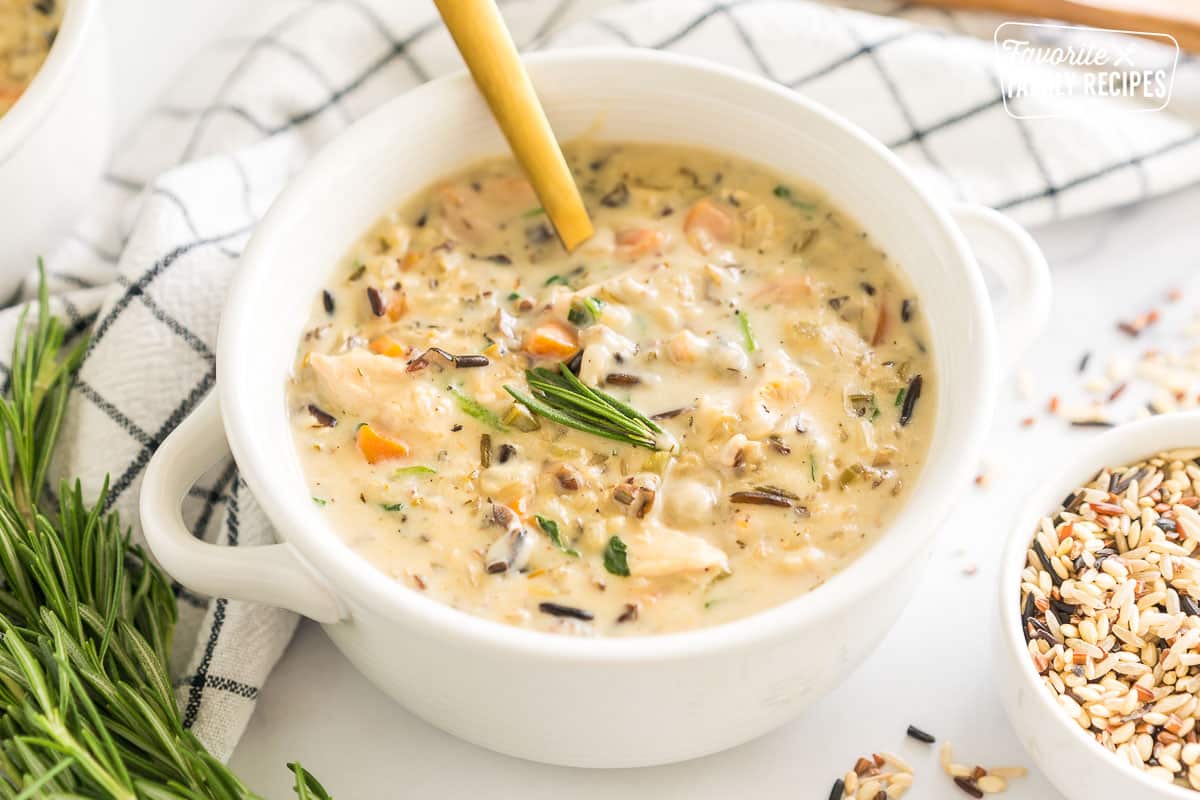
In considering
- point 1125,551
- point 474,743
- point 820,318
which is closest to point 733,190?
point 820,318

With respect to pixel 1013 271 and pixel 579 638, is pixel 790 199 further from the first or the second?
pixel 579 638

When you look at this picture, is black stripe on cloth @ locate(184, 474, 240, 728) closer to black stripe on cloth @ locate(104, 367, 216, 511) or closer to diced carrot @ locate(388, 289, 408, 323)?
black stripe on cloth @ locate(104, 367, 216, 511)

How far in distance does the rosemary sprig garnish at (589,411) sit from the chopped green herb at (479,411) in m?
0.04

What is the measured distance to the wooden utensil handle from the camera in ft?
8.89

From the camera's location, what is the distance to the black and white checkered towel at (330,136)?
2.32 metres

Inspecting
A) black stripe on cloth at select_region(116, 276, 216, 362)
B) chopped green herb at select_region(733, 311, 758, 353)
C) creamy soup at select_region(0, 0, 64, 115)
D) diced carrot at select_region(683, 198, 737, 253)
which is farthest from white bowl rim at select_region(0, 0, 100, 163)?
chopped green herb at select_region(733, 311, 758, 353)

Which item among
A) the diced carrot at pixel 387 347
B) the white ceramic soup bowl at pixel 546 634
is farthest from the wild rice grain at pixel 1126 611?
the diced carrot at pixel 387 347

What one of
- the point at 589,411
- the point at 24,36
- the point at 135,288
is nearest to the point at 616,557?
the point at 589,411

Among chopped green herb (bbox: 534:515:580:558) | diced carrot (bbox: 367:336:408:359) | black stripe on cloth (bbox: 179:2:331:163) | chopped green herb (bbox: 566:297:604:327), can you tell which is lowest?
chopped green herb (bbox: 534:515:580:558)

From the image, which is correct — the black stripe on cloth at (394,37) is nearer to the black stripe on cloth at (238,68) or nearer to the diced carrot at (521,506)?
the black stripe on cloth at (238,68)

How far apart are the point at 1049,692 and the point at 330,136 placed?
173 centimetres

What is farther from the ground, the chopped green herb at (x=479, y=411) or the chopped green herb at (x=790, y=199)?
the chopped green herb at (x=479, y=411)

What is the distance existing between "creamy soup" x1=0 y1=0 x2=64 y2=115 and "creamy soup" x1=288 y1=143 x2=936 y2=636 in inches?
31.6

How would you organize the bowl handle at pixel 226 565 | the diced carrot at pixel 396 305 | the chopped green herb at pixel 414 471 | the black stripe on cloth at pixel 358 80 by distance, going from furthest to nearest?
the black stripe on cloth at pixel 358 80, the diced carrot at pixel 396 305, the chopped green herb at pixel 414 471, the bowl handle at pixel 226 565
